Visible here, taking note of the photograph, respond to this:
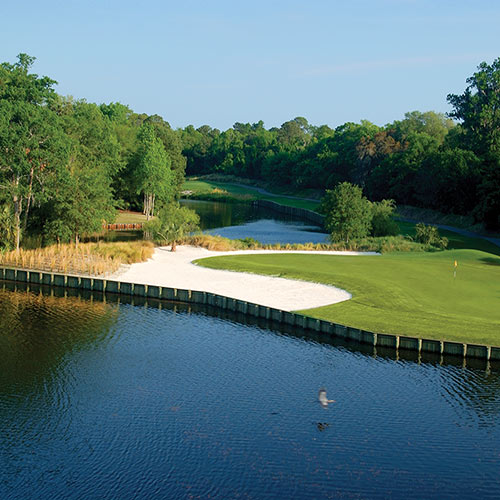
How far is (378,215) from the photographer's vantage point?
87.1m

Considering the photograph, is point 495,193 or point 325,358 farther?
point 495,193

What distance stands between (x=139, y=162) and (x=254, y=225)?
76.8 feet

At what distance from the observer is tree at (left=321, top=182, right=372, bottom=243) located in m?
81.2

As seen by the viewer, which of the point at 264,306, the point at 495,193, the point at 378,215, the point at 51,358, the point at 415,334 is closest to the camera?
the point at 51,358

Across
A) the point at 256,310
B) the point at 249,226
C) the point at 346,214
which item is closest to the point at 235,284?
the point at 256,310

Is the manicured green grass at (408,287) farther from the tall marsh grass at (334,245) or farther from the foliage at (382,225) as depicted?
the foliage at (382,225)

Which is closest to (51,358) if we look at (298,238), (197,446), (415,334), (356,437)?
(197,446)

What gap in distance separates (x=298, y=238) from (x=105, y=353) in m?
64.2

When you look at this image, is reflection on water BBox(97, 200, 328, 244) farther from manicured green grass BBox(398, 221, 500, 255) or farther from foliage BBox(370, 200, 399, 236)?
manicured green grass BBox(398, 221, 500, 255)

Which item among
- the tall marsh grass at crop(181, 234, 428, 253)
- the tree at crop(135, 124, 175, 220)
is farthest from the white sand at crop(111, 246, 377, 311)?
the tree at crop(135, 124, 175, 220)

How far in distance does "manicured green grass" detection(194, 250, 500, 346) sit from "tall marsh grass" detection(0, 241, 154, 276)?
7.45 m

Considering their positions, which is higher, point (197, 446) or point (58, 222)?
point (58, 222)

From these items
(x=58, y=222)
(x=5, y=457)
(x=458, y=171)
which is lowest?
(x=5, y=457)

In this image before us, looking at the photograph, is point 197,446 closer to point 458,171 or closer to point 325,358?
point 325,358
